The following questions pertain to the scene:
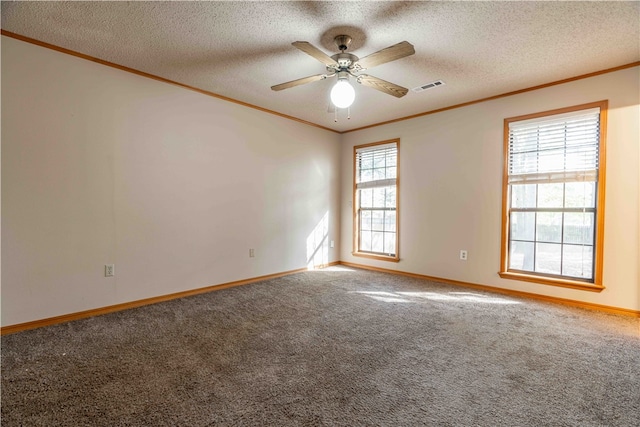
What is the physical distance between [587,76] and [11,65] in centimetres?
557

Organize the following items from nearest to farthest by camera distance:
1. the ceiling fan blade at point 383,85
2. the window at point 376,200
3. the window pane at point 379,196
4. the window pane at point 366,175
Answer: the ceiling fan blade at point 383,85 → the window at point 376,200 → the window pane at point 379,196 → the window pane at point 366,175

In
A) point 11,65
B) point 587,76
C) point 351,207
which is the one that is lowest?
point 351,207

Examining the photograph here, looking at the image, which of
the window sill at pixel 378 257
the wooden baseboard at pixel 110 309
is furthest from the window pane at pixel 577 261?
the wooden baseboard at pixel 110 309

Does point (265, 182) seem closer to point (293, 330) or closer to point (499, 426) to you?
point (293, 330)

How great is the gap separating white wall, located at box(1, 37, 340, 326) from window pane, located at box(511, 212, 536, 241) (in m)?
3.18

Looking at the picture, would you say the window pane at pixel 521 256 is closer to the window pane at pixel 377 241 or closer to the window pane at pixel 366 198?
the window pane at pixel 377 241

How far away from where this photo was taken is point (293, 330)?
2645 millimetres

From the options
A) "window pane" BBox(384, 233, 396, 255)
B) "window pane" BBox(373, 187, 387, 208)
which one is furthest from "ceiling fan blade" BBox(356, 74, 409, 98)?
"window pane" BBox(384, 233, 396, 255)

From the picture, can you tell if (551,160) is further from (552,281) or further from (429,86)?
(429,86)

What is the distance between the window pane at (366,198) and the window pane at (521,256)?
229cm

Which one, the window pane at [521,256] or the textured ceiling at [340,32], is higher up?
the textured ceiling at [340,32]

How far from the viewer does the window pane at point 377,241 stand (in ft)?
17.2

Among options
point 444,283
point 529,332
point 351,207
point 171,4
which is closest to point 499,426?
point 529,332

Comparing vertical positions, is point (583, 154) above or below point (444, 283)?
above
